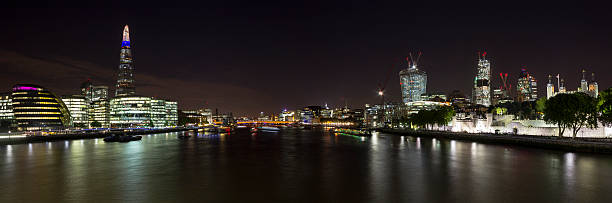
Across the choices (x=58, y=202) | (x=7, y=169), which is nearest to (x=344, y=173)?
(x=58, y=202)

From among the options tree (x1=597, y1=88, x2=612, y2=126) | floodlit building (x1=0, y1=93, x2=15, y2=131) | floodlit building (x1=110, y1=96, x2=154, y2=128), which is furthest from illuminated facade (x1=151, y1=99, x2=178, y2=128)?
tree (x1=597, y1=88, x2=612, y2=126)

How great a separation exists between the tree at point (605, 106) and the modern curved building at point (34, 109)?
14415 cm

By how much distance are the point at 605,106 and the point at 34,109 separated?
149m

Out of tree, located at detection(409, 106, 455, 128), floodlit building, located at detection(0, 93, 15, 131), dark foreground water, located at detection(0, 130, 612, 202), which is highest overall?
floodlit building, located at detection(0, 93, 15, 131)

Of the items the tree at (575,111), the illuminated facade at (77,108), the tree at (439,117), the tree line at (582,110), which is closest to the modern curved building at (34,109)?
the illuminated facade at (77,108)

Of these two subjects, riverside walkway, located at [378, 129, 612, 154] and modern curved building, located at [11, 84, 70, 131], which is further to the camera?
modern curved building, located at [11, 84, 70, 131]

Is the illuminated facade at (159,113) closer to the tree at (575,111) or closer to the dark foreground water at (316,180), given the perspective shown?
the dark foreground water at (316,180)

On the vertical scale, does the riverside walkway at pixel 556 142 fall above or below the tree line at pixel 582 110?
below

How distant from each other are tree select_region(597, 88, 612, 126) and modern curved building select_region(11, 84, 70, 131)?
144 metres

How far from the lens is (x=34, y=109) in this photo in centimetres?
12025

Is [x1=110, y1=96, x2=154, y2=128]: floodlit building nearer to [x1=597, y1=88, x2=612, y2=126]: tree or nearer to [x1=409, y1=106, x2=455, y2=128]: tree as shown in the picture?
[x1=409, y1=106, x2=455, y2=128]: tree

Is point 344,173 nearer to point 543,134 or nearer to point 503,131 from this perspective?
point 543,134

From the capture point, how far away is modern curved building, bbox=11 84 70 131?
119m

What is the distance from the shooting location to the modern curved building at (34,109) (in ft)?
390
